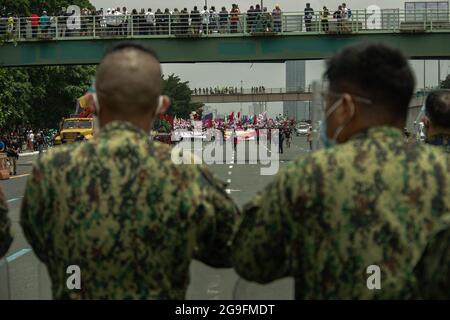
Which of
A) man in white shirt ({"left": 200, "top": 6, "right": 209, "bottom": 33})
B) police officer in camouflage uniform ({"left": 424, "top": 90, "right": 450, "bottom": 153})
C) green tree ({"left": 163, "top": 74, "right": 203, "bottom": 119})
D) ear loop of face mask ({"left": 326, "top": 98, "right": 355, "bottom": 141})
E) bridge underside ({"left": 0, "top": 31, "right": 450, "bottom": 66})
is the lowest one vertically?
green tree ({"left": 163, "top": 74, "right": 203, "bottom": 119})

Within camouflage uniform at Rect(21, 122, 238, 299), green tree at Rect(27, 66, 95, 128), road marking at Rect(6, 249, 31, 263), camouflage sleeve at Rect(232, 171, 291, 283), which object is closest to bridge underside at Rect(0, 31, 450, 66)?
green tree at Rect(27, 66, 95, 128)

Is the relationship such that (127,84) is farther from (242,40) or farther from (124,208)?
(242,40)

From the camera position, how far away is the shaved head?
2.97 metres

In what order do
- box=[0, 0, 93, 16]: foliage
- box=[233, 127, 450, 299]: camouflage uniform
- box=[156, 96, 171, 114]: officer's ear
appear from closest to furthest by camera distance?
box=[233, 127, 450, 299]: camouflage uniform, box=[156, 96, 171, 114]: officer's ear, box=[0, 0, 93, 16]: foliage

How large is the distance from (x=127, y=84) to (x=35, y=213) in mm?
599

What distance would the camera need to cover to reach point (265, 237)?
2781mm

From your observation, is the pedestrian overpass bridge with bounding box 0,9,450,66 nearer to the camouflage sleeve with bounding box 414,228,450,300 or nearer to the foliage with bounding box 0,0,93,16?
the foliage with bounding box 0,0,93,16

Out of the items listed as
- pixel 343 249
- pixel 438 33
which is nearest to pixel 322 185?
pixel 343 249

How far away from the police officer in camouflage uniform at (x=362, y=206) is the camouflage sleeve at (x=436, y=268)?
0.07ft

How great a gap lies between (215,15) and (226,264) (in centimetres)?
3890

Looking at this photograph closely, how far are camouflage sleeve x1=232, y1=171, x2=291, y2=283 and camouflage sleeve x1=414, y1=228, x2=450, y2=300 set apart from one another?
483mm

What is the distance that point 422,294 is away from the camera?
2604 mm

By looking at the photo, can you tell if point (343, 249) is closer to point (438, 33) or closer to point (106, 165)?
point (106, 165)

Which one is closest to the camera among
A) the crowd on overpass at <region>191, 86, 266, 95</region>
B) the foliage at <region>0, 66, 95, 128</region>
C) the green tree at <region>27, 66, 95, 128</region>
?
the foliage at <region>0, 66, 95, 128</region>
